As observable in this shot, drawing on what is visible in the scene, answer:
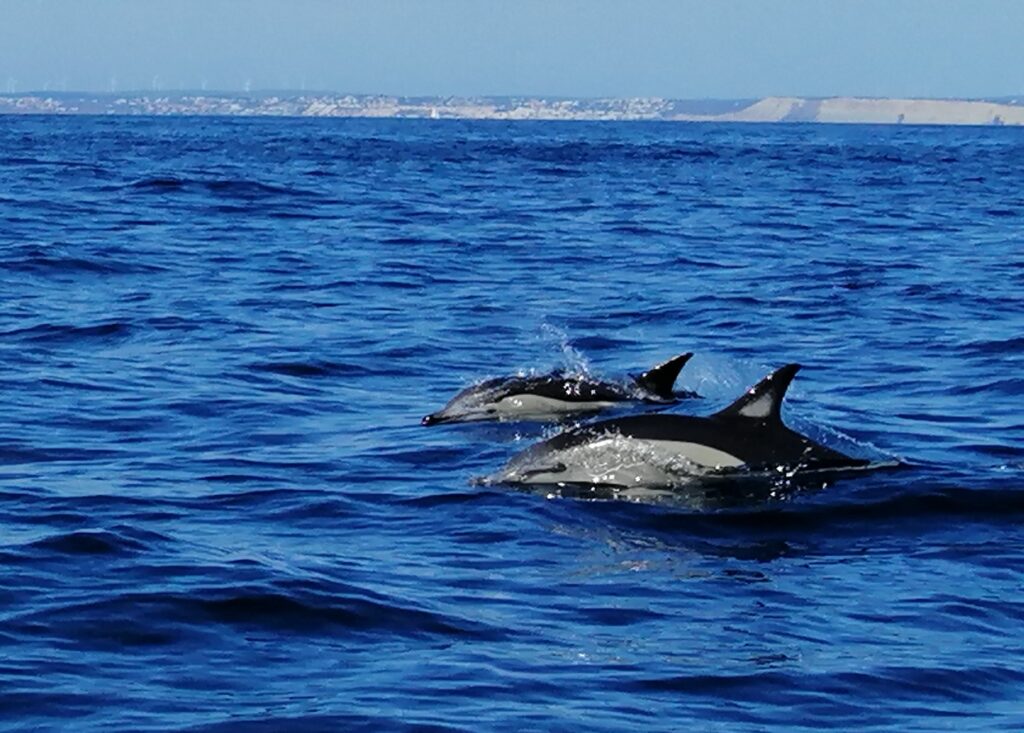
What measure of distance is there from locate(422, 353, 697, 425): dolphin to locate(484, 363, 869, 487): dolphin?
240cm

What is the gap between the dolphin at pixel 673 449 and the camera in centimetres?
1242

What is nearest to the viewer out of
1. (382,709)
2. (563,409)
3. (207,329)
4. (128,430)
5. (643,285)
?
(382,709)

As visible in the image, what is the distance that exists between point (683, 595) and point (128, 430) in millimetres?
5853

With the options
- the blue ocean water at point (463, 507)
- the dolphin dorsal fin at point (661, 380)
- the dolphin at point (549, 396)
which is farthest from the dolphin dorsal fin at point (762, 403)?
the dolphin dorsal fin at point (661, 380)

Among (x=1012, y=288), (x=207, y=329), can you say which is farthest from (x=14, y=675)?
(x=1012, y=288)

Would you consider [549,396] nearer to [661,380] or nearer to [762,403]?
[661,380]

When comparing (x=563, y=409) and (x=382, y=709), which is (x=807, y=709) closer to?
(x=382, y=709)

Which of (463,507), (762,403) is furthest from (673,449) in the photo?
(463,507)

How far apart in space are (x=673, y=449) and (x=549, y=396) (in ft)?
11.2

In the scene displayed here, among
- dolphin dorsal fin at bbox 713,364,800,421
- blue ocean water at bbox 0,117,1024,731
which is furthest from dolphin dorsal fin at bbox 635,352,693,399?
dolphin dorsal fin at bbox 713,364,800,421

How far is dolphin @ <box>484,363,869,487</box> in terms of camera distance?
12.4 metres

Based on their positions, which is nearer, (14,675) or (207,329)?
(14,675)

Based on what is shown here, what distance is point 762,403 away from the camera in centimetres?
1270

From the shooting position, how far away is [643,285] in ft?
84.1
